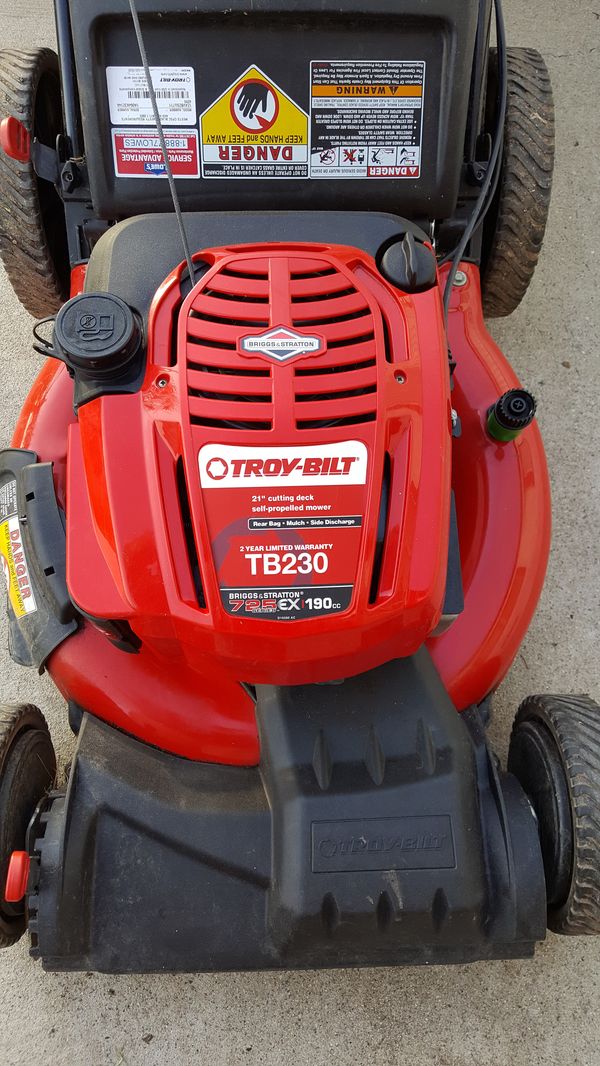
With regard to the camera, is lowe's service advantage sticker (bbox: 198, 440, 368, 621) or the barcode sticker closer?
lowe's service advantage sticker (bbox: 198, 440, 368, 621)

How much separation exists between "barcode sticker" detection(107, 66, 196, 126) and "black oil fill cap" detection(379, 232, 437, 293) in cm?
44

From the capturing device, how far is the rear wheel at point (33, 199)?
1541 mm

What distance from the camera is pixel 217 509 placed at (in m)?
1.05

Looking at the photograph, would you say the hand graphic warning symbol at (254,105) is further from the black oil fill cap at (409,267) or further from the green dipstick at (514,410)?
the green dipstick at (514,410)

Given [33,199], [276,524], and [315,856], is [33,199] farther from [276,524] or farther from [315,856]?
[315,856]

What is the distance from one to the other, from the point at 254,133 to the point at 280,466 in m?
0.64

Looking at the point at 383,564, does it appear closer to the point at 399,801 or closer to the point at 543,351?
the point at 399,801

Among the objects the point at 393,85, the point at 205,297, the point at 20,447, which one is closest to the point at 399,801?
the point at 205,297

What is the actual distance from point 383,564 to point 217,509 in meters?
0.22

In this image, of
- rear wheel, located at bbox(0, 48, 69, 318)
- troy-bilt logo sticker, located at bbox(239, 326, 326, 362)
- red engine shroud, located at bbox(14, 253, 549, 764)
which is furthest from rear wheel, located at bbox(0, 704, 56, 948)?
rear wheel, located at bbox(0, 48, 69, 318)

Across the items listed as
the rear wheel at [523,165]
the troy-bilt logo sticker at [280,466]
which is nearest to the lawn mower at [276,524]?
the troy-bilt logo sticker at [280,466]

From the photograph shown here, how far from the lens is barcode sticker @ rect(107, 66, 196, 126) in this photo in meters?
1.34

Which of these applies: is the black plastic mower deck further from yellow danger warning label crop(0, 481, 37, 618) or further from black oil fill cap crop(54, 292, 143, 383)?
black oil fill cap crop(54, 292, 143, 383)

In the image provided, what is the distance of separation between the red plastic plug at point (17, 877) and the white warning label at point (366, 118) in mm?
1131
